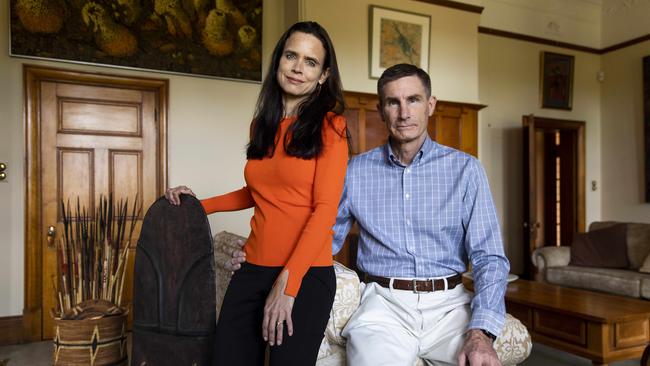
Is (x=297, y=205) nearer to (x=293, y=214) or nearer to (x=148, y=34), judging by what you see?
(x=293, y=214)

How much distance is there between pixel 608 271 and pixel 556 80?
3034 millimetres

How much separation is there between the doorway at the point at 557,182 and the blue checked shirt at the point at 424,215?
4.76 metres


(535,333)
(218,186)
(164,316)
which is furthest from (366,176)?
(218,186)

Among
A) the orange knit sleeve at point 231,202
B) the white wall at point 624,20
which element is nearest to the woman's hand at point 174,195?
the orange knit sleeve at point 231,202

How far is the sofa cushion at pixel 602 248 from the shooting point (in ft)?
15.9

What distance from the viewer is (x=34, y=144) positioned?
155 inches

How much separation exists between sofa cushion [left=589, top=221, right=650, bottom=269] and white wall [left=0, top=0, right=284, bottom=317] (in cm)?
361

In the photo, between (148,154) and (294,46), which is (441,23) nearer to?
(148,154)

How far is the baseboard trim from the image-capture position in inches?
150

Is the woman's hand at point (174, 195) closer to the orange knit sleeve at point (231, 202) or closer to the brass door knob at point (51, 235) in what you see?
the orange knit sleeve at point (231, 202)

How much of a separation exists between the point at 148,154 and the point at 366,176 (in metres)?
3.01

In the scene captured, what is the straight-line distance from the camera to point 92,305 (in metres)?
1.90

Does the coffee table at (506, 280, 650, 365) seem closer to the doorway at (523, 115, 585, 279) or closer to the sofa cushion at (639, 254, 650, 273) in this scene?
the sofa cushion at (639, 254, 650, 273)

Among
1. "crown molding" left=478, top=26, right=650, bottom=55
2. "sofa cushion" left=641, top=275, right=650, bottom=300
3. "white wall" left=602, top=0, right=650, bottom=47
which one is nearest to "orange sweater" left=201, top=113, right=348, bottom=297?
"sofa cushion" left=641, top=275, right=650, bottom=300
